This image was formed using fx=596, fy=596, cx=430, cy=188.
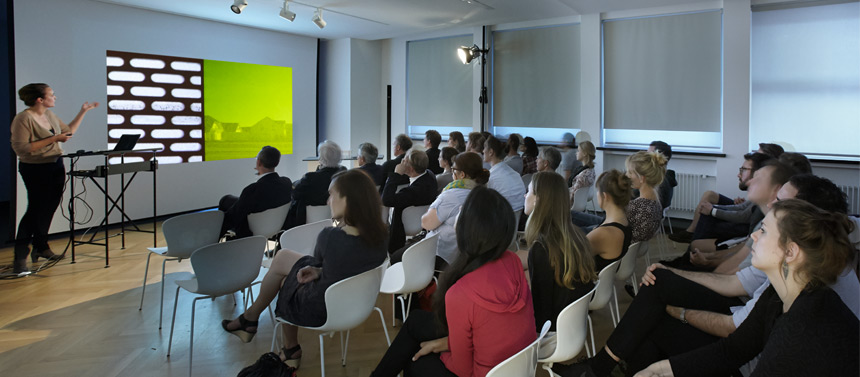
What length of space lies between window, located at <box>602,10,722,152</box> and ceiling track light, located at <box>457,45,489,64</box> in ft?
6.77

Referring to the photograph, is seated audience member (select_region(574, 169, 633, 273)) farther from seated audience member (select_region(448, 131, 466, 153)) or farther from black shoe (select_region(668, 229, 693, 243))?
seated audience member (select_region(448, 131, 466, 153))

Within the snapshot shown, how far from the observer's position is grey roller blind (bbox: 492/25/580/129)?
29.4ft

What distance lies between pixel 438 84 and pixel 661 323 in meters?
8.28

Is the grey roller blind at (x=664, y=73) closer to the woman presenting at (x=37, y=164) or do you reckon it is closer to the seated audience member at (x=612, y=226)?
the seated audience member at (x=612, y=226)

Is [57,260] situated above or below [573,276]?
below

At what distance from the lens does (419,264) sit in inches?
142

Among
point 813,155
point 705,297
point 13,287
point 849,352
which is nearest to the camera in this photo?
point 849,352

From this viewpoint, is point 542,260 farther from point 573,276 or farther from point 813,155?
point 813,155

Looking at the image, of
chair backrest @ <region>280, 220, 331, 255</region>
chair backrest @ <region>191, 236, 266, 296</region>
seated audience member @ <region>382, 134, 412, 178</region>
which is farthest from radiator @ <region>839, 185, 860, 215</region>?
chair backrest @ <region>191, 236, 266, 296</region>

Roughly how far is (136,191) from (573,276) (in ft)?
22.4

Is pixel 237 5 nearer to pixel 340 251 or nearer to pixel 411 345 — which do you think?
pixel 340 251

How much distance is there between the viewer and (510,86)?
970cm

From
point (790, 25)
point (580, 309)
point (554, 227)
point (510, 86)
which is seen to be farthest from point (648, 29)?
point (580, 309)

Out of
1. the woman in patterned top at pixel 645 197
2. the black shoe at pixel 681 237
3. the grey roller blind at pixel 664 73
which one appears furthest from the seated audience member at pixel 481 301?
the grey roller blind at pixel 664 73
